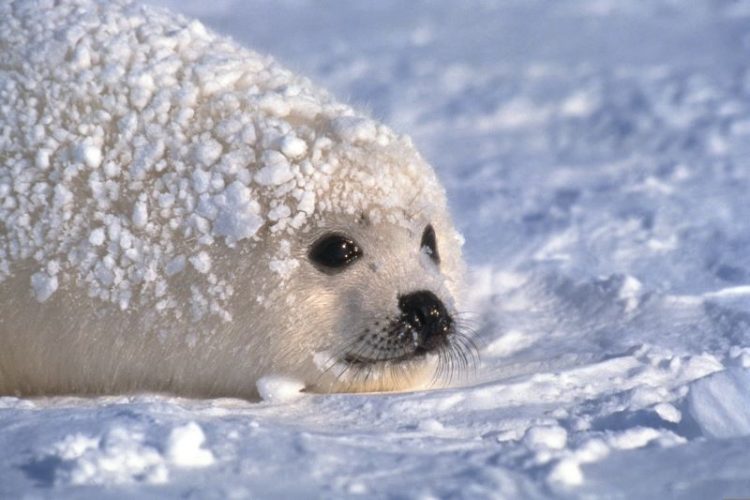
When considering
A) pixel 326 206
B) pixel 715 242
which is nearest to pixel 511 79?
pixel 715 242

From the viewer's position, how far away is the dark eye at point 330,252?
10.3 feet

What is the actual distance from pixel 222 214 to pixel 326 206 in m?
0.27

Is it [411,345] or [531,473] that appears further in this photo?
[411,345]

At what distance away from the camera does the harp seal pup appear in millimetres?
3070

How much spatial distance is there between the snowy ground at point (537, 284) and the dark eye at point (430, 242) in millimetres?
358

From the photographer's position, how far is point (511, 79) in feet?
21.8

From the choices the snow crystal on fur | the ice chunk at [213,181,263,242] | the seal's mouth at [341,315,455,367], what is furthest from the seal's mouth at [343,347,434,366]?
the ice chunk at [213,181,263,242]

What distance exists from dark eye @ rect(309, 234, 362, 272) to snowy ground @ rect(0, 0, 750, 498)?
13.8 inches

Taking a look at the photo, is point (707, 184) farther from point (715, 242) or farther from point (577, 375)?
point (577, 375)

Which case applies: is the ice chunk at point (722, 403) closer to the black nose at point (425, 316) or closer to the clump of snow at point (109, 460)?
the black nose at point (425, 316)

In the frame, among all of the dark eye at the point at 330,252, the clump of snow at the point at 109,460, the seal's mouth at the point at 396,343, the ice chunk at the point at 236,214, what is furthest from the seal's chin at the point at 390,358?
the clump of snow at the point at 109,460

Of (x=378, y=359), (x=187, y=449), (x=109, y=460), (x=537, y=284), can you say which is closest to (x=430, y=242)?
(x=378, y=359)

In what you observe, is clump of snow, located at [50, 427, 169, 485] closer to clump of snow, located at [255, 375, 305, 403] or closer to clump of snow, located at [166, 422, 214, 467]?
clump of snow, located at [166, 422, 214, 467]

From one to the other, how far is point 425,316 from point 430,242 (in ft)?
1.01
